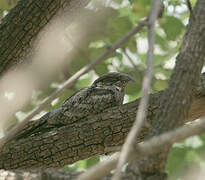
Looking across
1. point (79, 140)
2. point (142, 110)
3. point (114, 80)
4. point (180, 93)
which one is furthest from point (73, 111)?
point (142, 110)

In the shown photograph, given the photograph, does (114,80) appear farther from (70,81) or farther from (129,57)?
(70,81)

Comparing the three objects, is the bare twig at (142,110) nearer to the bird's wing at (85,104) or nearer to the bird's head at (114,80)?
the bird's wing at (85,104)

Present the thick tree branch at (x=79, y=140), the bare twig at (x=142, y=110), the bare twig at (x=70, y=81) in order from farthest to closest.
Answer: the thick tree branch at (x=79, y=140)
the bare twig at (x=70, y=81)
the bare twig at (x=142, y=110)

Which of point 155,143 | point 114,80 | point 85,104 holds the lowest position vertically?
point 114,80

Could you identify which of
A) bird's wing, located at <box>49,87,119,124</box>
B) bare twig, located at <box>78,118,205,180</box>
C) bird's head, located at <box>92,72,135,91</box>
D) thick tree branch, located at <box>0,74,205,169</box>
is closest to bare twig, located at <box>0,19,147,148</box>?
bare twig, located at <box>78,118,205,180</box>

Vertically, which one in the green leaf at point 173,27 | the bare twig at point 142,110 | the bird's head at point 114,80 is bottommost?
the green leaf at point 173,27

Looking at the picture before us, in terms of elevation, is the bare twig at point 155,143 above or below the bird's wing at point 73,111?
above

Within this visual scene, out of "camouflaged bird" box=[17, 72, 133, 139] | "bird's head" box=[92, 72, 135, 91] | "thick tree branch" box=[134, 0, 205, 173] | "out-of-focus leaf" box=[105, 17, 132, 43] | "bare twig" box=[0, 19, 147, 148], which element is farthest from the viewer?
"out-of-focus leaf" box=[105, 17, 132, 43]

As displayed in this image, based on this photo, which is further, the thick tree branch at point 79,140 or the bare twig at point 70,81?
the thick tree branch at point 79,140

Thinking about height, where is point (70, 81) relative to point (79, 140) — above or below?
above

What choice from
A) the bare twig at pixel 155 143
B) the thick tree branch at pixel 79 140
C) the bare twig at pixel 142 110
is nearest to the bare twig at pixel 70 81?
the bare twig at pixel 142 110

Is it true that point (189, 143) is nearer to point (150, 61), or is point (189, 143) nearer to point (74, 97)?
point (74, 97)

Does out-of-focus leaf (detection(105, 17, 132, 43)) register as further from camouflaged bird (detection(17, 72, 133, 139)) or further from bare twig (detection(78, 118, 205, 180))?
bare twig (detection(78, 118, 205, 180))

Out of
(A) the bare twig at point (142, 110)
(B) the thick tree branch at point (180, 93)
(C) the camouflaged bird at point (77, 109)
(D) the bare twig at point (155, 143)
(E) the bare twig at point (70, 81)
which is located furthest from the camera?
(C) the camouflaged bird at point (77, 109)
